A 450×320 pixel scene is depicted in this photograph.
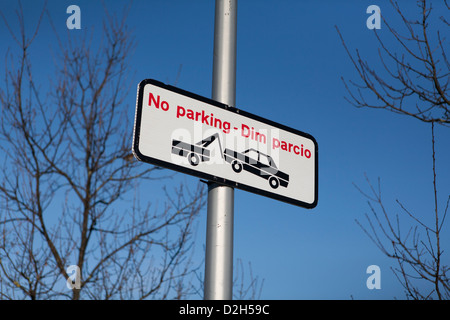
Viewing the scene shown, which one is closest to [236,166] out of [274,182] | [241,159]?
[241,159]

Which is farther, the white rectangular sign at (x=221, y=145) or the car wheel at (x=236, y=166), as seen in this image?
the car wheel at (x=236, y=166)

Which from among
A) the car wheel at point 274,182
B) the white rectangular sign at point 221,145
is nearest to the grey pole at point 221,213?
the white rectangular sign at point 221,145

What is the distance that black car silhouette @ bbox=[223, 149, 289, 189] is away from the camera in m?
2.61

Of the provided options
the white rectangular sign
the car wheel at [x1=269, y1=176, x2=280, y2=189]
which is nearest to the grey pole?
the white rectangular sign

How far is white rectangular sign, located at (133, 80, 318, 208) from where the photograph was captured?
2.44m

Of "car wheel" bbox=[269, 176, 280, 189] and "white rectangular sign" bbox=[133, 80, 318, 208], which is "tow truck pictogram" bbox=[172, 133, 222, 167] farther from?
"car wheel" bbox=[269, 176, 280, 189]

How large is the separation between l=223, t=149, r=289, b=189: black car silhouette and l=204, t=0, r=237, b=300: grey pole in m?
0.14

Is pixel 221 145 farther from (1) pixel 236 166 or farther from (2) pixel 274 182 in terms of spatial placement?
(2) pixel 274 182

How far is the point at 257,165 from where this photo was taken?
106 inches

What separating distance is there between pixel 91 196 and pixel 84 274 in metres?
1.10

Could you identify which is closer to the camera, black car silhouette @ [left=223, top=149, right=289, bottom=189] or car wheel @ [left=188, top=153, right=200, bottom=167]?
car wheel @ [left=188, top=153, right=200, bottom=167]

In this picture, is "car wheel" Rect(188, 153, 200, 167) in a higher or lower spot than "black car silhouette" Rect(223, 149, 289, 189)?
lower

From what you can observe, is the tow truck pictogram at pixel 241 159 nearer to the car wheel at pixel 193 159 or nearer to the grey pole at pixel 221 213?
the car wheel at pixel 193 159

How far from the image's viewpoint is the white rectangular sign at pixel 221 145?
8.00 ft
